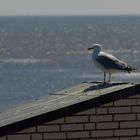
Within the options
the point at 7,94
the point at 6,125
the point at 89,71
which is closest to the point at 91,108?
the point at 6,125

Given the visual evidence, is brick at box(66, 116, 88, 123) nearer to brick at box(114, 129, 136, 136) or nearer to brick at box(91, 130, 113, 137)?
brick at box(91, 130, 113, 137)

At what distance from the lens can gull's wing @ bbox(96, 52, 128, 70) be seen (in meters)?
12.1

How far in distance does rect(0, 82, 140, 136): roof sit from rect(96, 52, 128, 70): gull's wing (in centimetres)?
97

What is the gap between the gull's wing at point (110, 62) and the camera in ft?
39.7

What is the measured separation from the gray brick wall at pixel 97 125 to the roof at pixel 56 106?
0.20ft

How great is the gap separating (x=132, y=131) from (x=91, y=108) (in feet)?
1.52

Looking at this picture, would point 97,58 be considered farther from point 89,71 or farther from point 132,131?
point 89,71

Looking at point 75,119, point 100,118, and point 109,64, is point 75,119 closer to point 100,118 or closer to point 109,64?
point 100,118

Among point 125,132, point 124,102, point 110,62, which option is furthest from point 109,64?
point 125,132

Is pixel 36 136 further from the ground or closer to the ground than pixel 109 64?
closer to the ground

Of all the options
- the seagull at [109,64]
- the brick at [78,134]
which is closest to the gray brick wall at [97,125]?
the brick at [78,134]

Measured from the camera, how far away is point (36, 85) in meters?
56.0

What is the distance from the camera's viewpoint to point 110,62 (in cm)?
1229

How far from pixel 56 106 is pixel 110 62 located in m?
2.45
